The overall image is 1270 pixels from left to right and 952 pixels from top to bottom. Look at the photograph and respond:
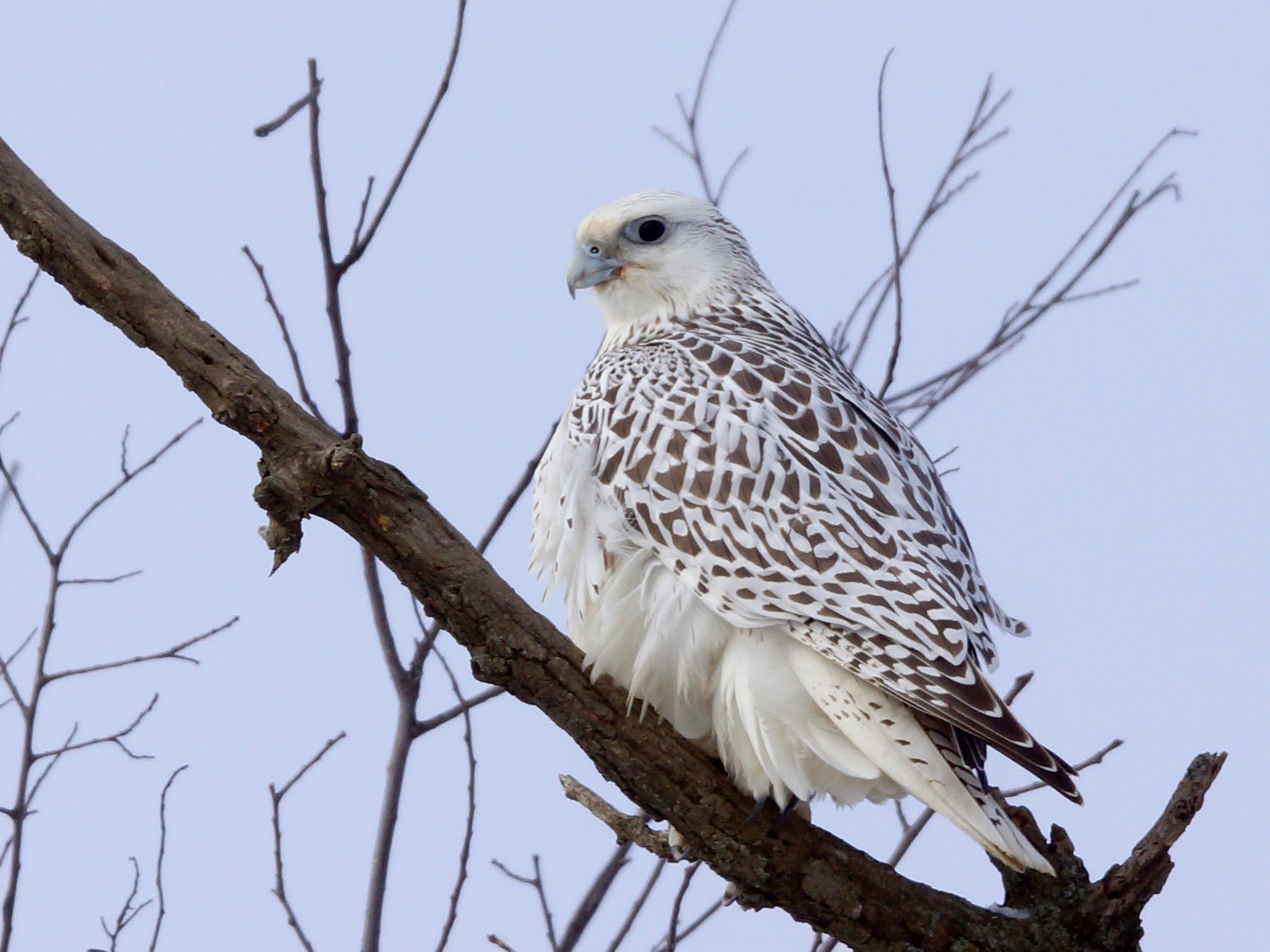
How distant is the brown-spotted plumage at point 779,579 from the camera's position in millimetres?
3098

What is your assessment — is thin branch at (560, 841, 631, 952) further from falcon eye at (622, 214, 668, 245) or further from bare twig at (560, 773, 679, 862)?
falcon eye at (622, 214, 668, 245)

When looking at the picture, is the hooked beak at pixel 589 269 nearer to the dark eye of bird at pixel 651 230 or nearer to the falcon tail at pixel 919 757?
the dark eye of bird at pixel 651 230

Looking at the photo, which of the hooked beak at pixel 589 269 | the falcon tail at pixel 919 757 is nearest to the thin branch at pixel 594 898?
the falcon tail at pixel 919 757

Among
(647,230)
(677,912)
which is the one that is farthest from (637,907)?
(647,230)

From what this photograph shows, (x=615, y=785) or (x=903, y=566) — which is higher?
(x=903, y=566)

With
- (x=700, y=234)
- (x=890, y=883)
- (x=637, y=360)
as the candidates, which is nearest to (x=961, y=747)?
(x=890, y=883)

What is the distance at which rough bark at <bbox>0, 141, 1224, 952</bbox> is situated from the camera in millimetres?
2920

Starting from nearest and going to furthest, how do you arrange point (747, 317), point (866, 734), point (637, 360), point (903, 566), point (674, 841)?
point (866, 734) < point (903, 566) < point (674, 841) < point (637, 360) < point (747, 317)

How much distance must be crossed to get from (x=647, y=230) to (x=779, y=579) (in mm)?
1461

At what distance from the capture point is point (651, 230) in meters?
4.32

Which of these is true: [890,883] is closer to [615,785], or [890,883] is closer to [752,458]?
[615,785]

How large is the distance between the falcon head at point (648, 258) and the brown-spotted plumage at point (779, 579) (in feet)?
1.28

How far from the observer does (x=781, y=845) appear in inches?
136

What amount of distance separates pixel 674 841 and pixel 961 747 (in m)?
0.78
